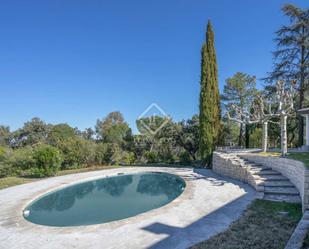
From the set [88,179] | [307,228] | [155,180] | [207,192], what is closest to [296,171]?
[207,192]

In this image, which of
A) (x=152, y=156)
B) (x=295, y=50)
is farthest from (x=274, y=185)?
(x=295, y=50)

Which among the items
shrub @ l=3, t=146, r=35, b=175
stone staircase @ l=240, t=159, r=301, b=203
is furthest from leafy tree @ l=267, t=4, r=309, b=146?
shrub @ l=3, t=146, r=35, b=175

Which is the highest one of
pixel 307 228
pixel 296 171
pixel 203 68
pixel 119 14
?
pixel 119 14

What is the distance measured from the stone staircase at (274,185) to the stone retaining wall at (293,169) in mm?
203

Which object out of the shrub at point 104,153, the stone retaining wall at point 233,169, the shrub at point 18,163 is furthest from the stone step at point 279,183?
the shrub at point 18,163

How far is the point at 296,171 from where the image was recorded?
813 cm

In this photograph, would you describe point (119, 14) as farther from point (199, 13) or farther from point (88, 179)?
point (88, 179)

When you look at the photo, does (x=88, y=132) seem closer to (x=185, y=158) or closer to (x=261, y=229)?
(x=185, y=158)

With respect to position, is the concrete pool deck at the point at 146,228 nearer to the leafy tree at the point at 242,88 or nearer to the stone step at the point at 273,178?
the stone step at the point at 273,178

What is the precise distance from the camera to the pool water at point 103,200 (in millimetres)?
7559

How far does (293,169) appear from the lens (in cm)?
854

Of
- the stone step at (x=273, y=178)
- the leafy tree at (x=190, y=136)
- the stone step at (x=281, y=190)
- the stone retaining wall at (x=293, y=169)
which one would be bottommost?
the stone step at (x=281, y=190)

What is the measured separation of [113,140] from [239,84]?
14.5 m

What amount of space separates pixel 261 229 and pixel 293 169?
14.7 feet
